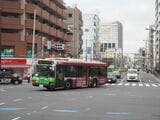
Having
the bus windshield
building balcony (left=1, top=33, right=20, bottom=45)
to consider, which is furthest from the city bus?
building balcony (left=1, top=33, right=20, bottom=45)

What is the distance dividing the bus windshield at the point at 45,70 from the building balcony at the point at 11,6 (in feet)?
123

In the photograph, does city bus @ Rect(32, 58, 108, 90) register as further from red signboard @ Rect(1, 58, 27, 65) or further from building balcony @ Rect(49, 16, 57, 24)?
→ building balcony @ Rect(49, 16, 57, 24)

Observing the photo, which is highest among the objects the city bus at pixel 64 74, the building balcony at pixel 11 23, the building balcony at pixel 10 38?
the building balcony at pixel 11 23

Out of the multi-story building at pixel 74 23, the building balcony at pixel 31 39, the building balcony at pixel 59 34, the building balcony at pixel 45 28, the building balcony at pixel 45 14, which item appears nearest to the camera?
the building balcony at pixel 31 39

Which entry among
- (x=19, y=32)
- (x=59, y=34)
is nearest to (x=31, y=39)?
(x=19, y=32)

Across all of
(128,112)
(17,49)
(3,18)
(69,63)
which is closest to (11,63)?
(17,49)

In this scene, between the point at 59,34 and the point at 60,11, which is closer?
the point at 59,34

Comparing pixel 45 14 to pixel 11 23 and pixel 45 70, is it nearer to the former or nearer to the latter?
pixel 11 23

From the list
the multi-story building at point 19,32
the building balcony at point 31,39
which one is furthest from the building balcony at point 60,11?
the building balcony at point 31,39

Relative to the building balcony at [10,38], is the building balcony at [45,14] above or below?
above

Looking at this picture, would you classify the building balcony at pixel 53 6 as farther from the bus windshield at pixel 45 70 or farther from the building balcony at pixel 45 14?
the bus windshield at pixel 45 70

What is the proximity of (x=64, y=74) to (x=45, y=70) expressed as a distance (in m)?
2.07

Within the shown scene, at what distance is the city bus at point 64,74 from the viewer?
3928cm

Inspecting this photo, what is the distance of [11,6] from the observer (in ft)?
251
